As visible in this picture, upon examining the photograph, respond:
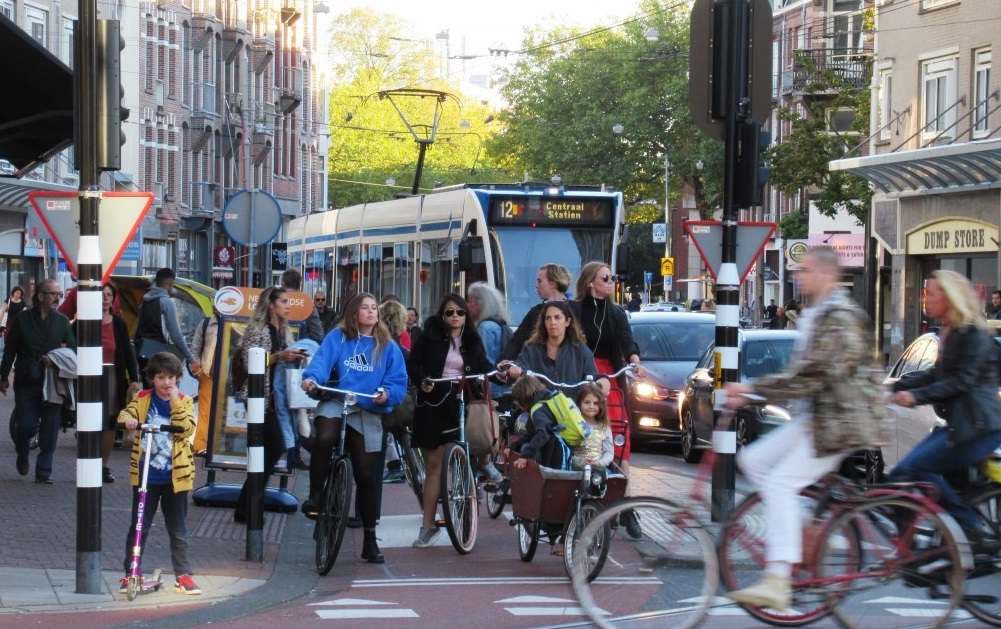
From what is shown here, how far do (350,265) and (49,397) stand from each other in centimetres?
1752

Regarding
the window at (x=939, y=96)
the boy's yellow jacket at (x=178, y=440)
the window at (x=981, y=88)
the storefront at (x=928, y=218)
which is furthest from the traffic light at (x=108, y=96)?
the window at (x=939, y=96)

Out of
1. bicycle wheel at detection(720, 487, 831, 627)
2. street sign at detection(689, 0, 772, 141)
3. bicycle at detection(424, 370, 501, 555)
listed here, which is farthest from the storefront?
bicycle wheel at detection(720, 487, 831, 627)

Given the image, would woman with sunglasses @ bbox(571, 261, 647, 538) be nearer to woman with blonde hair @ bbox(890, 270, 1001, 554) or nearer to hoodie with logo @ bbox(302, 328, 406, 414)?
hoodie with logo @ bbox(302, 328, 406, 414)

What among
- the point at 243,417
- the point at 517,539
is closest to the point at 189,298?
the point at 243,417

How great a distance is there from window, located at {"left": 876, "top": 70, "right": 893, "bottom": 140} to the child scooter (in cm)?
3315

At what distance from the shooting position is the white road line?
8938mm

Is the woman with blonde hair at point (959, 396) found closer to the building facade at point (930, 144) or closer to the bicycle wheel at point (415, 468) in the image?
the bicycle wheel at point (415, 468)

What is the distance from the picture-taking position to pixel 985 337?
28.3 feet

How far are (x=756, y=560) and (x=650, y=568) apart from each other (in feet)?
1.52

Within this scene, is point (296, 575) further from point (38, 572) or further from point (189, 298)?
point (189, 298)

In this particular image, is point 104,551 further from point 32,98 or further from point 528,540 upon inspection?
point 32,98

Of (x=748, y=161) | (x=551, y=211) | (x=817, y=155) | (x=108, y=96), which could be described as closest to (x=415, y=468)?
(x=748, y=161)

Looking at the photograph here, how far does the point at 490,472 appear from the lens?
1387 centimetres

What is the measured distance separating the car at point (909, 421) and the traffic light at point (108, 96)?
567 centimetres
